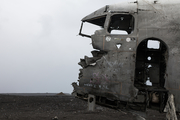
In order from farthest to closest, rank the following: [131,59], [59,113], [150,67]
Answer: [59,113] < [150,67] < [131,59]

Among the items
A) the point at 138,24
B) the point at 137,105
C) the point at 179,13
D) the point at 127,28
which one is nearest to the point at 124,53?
the point at 138,24

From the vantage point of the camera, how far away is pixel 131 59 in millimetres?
6309

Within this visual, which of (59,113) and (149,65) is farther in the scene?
(59,113)

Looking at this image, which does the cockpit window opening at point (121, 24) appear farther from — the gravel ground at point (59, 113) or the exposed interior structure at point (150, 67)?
the gravel ground at point (59, 113)

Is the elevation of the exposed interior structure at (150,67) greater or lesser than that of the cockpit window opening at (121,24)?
lesser

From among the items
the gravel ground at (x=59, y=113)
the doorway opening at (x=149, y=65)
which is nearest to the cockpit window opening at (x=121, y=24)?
the doorway opening at (x=149, y=65)

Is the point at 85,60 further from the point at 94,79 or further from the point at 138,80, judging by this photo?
the point at 138,80

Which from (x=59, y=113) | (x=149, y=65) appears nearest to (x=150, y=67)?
(x=149, y=65)

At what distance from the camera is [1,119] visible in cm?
1134

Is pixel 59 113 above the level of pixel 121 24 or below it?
below

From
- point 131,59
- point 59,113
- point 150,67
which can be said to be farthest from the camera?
point 59,113

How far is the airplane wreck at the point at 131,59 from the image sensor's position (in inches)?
245

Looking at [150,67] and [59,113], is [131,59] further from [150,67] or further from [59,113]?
[59,113]

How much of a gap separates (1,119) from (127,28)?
9.69 meters
